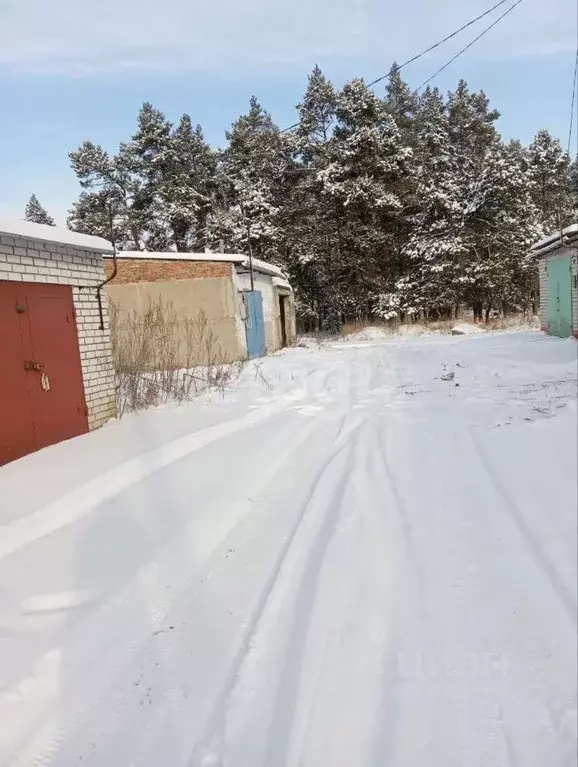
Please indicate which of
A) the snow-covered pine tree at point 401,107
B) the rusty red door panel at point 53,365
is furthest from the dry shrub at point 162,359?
the snow-covered pine tree at point 401,107

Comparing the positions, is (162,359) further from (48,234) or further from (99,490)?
(99,490)

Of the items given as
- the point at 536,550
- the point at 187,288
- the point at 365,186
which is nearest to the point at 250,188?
the point at 365,186

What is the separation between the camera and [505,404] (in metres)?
6.25

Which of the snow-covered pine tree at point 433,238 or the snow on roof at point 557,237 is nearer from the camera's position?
the snow on roof at point 557,237

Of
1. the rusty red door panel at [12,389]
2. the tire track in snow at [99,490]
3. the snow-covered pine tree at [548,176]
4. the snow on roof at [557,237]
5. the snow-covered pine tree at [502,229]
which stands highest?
the snow-covered pine tree at [548,176]

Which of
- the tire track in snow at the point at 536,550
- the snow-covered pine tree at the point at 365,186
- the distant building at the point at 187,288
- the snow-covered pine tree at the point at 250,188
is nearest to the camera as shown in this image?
the tire track in snow at the point at 536,550

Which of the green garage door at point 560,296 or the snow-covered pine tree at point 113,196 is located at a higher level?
the snow-covered pine tree at point 113,196

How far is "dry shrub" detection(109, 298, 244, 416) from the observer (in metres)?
8.47

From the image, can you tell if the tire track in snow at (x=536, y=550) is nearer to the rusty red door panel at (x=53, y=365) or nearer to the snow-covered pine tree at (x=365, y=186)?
the rusty red door panel at (x=53, y=365)

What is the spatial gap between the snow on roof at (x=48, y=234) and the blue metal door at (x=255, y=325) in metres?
8.61

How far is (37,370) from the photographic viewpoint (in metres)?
5.72

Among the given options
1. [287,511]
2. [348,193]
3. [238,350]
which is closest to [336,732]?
[287,511]

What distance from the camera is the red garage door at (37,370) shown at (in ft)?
17.2

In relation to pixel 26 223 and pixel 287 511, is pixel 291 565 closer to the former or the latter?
pixel 287 511
